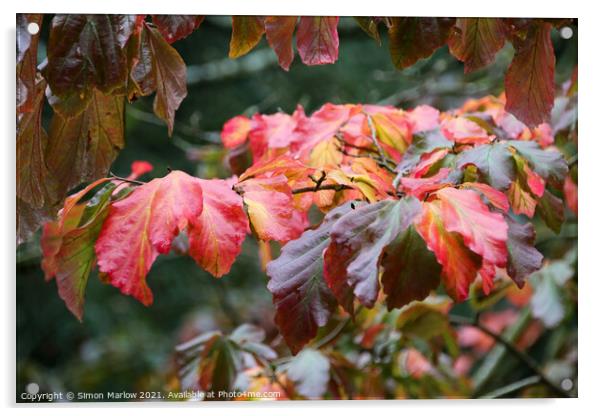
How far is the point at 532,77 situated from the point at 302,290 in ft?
1.30

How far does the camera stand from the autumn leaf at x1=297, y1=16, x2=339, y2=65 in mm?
876

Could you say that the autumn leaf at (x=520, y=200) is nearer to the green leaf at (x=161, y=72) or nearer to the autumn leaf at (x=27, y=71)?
the green leaf at (x=161, y=72)

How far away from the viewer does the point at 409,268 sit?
70cm

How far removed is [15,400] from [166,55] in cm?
54

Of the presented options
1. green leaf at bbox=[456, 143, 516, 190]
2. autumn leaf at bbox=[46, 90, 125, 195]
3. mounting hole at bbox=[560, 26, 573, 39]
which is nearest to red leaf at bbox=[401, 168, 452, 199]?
green leaf at bbox=[456, 143, 516, 190]

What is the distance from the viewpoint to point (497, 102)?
1235mm

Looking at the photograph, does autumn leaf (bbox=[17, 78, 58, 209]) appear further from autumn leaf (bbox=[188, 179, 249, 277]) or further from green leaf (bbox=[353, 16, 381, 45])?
green leaf (bbox=[353, 16, 381, 45])

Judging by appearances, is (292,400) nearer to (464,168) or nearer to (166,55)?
(464,168)

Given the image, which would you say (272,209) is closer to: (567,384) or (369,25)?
(369,25)

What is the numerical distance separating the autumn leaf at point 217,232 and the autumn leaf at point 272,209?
3 cm

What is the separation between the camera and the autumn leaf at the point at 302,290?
752 mm

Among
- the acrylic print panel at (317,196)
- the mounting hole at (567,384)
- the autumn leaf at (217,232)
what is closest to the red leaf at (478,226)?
the acrylic print panel at (317,196)

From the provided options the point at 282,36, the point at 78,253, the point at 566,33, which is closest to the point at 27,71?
the point at 78,253
